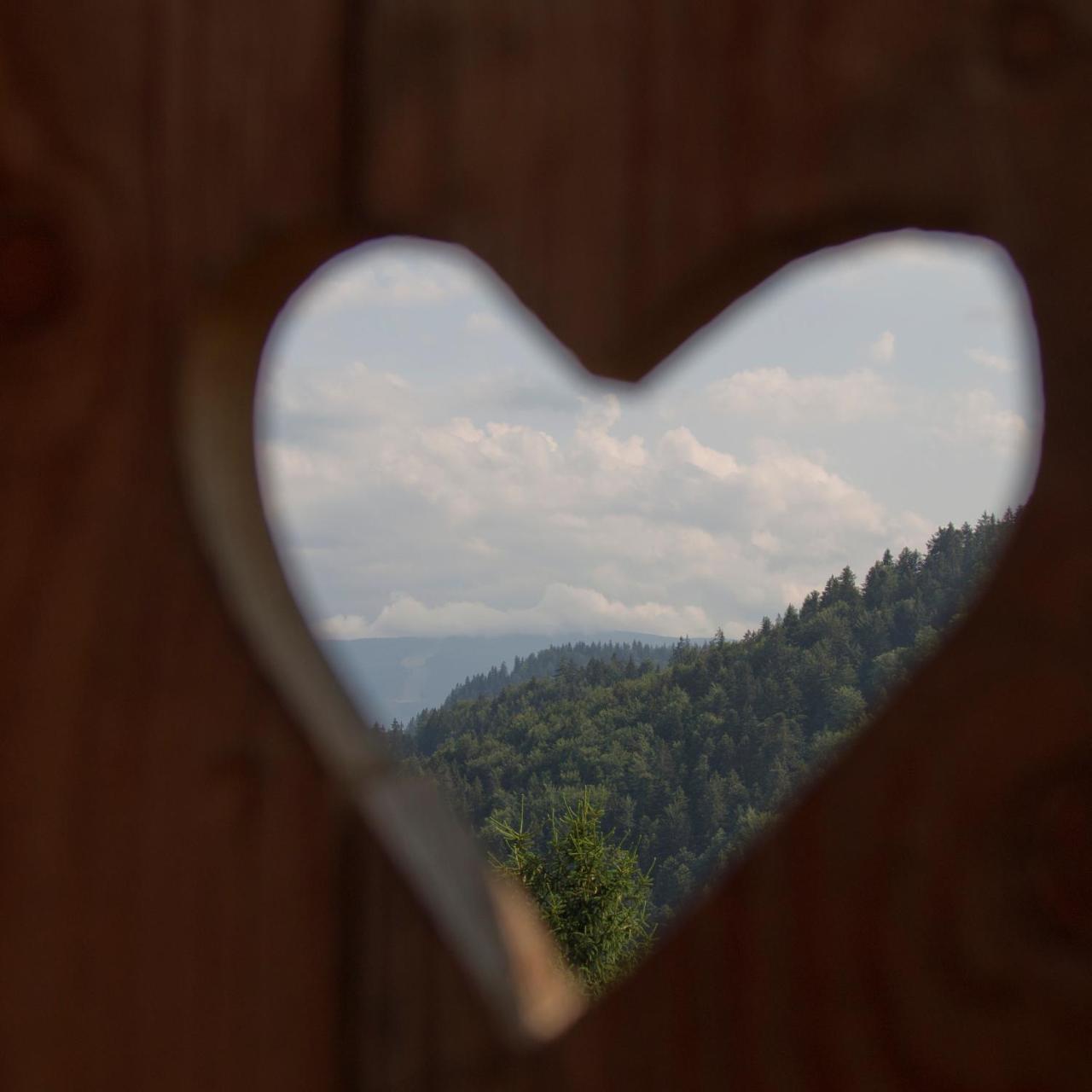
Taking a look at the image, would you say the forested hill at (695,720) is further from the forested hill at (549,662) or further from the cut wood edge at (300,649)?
the cut wood edge at (300,649)

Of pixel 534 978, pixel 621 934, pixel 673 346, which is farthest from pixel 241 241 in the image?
pixel 621 934

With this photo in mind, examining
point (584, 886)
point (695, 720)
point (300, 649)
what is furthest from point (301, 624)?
point (695, 720)

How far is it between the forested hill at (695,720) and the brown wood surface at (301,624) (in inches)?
424

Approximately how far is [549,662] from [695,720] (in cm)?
421

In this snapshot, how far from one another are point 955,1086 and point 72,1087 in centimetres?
30

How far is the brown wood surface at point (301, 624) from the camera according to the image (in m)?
0.31

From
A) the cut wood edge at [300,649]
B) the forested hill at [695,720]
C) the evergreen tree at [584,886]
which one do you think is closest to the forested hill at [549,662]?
the forested hill at [695,720]

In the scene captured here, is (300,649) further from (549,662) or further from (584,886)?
(549,662)

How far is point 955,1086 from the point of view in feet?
1.02

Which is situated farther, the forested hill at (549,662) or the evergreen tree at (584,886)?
the forested hill at (549,662)

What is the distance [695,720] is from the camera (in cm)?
1398

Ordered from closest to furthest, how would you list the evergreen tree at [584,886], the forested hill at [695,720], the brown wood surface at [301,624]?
the brown wood surface at [301,624]
the evergreen tree at [584,886]
the forested hill at [695,720]

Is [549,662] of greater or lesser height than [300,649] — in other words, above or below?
below

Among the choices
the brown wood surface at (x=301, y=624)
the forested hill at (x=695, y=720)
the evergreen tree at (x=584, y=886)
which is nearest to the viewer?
the brown wood surface at (x=301, y=624)
